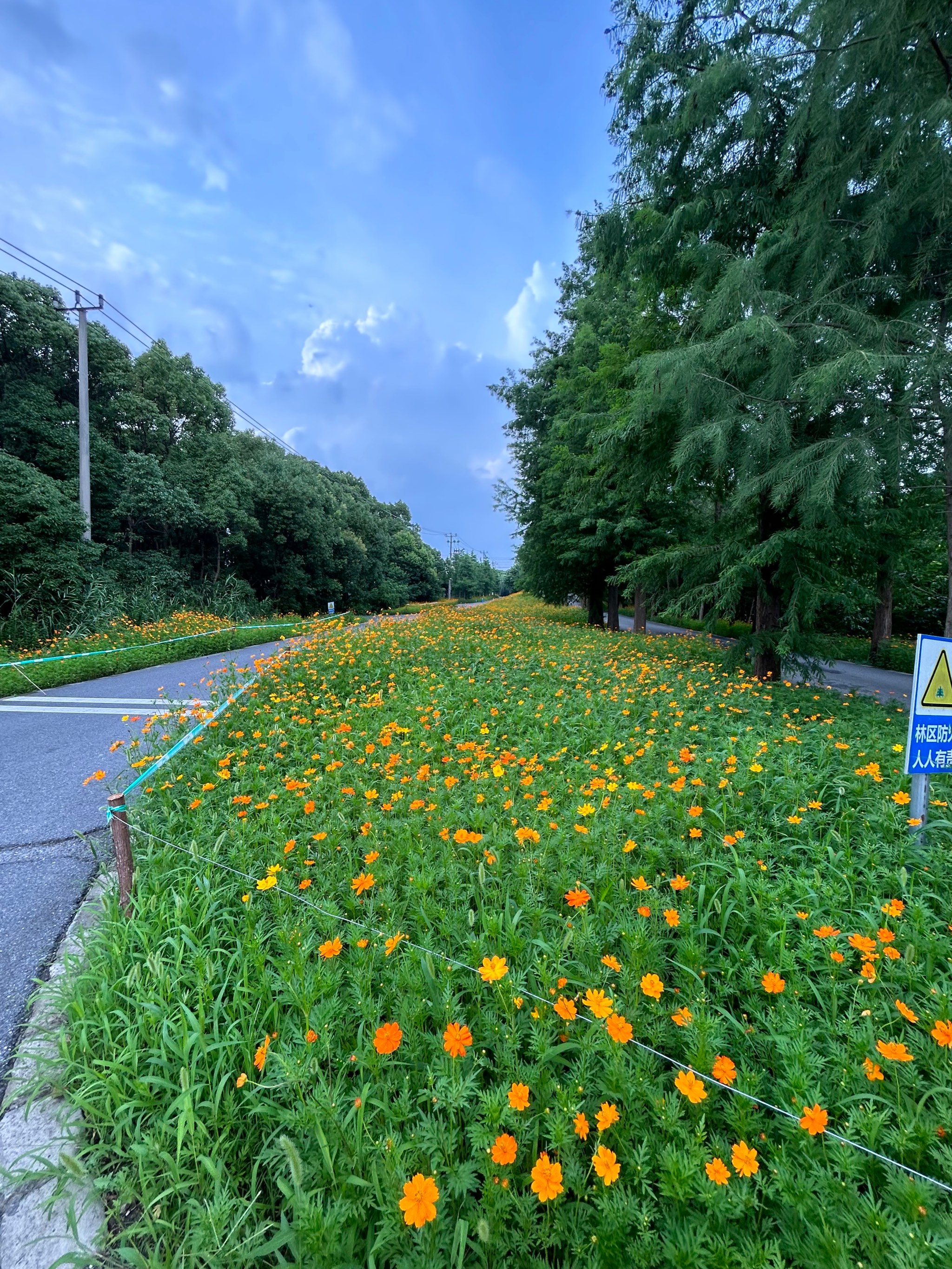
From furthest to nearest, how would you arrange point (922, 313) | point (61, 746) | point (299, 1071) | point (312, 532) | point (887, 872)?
point (312, 532), point (61, 746), point (922, 313), point (887, 872), point (299, 1071)

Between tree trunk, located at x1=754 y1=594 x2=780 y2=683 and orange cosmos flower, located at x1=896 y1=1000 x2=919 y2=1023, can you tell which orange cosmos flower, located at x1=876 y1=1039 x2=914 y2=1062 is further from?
tree trunk, located at x1=754 y1=594 x2=780 y2=683

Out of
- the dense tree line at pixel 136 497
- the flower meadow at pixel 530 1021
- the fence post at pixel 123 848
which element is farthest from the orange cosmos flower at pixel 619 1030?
the dense tree line at pixel 136 497

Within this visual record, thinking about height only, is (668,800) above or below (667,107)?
below

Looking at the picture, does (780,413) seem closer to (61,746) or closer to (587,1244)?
(587,1244)

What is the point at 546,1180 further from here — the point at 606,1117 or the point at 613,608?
the point at 613,608

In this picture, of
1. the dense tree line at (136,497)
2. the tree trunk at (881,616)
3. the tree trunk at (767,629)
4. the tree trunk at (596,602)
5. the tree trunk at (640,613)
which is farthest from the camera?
the tree trunk at (596,602)

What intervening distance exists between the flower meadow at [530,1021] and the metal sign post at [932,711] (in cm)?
35

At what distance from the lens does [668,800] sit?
2389mm

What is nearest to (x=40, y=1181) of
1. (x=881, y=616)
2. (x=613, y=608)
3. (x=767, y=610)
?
(x=767, y=610)

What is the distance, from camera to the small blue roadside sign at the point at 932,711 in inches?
74.6

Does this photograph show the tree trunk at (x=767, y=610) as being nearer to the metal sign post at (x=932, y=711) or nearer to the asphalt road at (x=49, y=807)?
the metal sign post at (x=932, y=711)

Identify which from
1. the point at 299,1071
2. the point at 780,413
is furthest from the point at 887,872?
the point at 780,413

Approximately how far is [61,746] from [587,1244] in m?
4.70

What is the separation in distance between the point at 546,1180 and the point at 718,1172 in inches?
13.0
